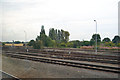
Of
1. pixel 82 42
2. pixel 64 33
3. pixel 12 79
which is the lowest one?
pixel 12 79

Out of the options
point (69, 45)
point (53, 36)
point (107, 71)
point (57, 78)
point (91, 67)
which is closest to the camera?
point (57, 78)

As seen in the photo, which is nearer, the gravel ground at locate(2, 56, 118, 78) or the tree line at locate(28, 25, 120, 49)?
the gravel ground at locate(2, 56, 118, 78)

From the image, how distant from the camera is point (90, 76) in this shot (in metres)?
8.44

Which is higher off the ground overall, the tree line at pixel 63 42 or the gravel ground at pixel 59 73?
the tree line at pixel 63 42

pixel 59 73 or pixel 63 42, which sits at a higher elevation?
pixel 63 42

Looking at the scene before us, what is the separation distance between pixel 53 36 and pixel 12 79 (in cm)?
5345

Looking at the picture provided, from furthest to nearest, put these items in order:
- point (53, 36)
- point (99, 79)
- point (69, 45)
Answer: point (53, 36), point (69, 45), point (99, 79)

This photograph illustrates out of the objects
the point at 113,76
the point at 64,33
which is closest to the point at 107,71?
the point at 113,76

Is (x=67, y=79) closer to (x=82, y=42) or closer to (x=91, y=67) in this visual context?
(x=91, y=67)

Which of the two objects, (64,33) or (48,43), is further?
(64,33)

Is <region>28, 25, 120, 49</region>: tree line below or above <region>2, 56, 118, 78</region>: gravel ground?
above

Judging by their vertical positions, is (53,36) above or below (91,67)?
above

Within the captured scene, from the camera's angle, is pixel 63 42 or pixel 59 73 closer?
pixel 59 73

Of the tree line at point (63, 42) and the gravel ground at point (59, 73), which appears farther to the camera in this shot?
the tree line at point (63, 42)
